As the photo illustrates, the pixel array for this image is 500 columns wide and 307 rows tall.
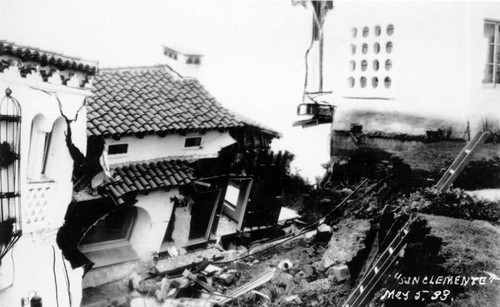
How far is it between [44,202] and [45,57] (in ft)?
6.12

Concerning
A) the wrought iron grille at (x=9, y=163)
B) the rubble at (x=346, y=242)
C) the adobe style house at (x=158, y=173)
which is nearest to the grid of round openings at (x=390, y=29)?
the adobe style house at (x=158, y=173)

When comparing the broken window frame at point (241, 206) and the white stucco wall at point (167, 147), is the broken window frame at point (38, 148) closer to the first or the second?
the white stucco wall at point (167, 147)

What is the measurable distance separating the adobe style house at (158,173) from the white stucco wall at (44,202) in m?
0.31

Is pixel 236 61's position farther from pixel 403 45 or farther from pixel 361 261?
pixel 361 261

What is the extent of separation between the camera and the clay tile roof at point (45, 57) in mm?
4855

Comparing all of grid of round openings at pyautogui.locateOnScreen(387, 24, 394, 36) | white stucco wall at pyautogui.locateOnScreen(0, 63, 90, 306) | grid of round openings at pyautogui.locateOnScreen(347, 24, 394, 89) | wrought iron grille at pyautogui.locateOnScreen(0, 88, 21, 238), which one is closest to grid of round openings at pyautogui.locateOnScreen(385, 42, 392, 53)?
grid of round openings at pyautogui.locateOnScreen(347, 24, 394, 89)

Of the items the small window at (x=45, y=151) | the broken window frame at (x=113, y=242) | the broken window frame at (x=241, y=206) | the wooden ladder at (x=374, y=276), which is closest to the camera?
the small window at (x=45, y=151)

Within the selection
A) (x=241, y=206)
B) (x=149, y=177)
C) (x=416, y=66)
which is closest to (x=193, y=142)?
(x=149, y=177)

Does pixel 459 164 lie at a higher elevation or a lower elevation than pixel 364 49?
lower

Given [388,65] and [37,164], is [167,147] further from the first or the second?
[388,65]

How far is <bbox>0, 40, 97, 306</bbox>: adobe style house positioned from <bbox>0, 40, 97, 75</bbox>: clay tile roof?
0.4 inches

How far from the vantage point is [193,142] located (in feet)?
26.1

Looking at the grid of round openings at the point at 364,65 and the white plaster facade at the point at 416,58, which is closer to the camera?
the white plaster facade at the point at 416,58

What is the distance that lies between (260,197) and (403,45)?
4.13 meters
